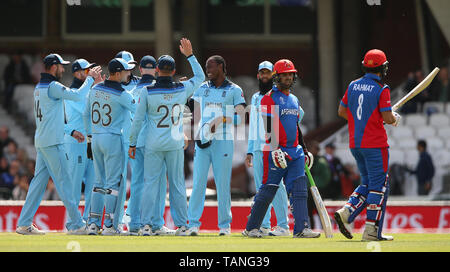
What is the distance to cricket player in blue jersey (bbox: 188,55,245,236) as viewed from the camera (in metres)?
12.6

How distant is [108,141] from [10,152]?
34.8 feet

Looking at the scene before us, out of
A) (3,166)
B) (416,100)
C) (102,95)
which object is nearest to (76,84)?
(102,95)

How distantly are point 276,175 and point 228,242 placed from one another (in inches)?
44.1

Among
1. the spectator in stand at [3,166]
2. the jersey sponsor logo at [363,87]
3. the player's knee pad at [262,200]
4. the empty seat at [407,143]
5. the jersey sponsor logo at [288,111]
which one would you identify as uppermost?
the jersey sponsor logo at [363,87]

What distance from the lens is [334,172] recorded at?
1875 centimetres

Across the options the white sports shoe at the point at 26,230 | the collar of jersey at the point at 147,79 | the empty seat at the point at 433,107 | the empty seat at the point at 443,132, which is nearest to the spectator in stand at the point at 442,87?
the empty seat at the point at 433,107

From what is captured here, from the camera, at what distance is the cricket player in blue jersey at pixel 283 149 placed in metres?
11.4

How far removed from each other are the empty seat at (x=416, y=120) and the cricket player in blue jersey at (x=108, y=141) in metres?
11.7

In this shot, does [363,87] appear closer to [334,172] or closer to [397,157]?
[334,172]

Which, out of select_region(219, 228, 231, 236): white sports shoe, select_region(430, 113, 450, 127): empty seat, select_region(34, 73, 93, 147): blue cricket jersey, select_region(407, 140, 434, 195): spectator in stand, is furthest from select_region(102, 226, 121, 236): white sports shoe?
select_region(430, 113, 450, 127): empty seat

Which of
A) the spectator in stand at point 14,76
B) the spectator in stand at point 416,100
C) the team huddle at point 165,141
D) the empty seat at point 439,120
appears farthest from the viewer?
the spectator in stand at point 14,76

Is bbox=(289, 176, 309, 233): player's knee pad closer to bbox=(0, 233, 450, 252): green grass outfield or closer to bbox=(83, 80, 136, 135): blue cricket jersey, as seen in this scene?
bbox=(0, 233, 450, 252): green grass outfield

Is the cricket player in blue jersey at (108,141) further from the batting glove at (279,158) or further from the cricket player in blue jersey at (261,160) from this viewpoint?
the batting glove at (279,158)
